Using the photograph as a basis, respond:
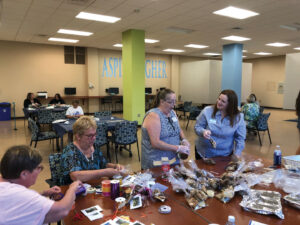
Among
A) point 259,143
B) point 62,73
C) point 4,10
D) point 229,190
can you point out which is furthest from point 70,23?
point 229,190

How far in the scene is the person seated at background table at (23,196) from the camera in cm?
111

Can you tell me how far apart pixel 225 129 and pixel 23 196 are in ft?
6.73

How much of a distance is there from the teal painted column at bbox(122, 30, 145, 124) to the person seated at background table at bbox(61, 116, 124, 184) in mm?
5954

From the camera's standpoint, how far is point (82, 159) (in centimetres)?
194

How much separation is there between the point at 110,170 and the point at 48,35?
8.21 metres

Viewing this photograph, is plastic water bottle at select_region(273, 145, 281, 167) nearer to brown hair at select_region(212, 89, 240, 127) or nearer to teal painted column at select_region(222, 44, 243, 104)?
brown hair at select_region(212, 89, 240, 127)

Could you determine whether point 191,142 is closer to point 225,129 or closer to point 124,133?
point 124,133

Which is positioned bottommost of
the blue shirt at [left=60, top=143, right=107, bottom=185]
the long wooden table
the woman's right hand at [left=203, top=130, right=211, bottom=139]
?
the long wooden table

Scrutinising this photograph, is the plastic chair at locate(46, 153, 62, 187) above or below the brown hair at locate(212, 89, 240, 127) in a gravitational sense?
below

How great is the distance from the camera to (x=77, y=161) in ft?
6.19

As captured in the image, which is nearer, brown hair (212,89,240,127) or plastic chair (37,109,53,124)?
brown hair (212,89,240,127)

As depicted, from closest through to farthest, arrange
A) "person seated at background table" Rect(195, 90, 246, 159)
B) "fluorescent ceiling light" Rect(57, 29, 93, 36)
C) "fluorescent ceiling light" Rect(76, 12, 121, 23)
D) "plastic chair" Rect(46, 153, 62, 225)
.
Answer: "plastic chair" Rect(46, 153, 62, 225), "person seated at background table" Rect(195, 90, 246, 159), "fluorescent ceiling light" Rect(76, 12, 121, 23), "fluorescent ceiling light" Rect(57, 29, 93, 36)

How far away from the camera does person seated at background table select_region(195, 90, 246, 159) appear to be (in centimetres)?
258

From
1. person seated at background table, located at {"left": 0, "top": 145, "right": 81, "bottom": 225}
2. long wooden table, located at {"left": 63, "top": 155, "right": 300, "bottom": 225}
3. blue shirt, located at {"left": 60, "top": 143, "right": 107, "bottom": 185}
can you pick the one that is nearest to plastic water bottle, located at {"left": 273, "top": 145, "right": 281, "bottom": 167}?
long wooden table, located at {"left": 63, "top": 155, "right": 300, "bottom": 225}
